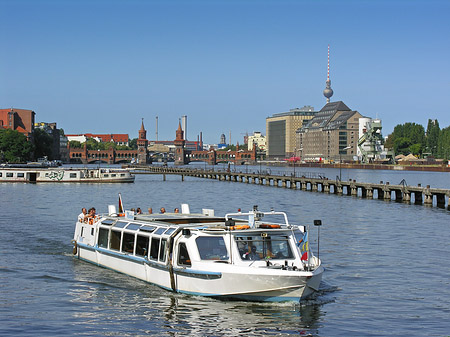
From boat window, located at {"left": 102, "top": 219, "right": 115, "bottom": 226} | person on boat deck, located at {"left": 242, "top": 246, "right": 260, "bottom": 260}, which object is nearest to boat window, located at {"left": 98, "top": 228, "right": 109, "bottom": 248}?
boat window, located at {"left": 102, "top": 219, "right": 115, "bottom": 226}

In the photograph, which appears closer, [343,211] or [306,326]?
[306,326]

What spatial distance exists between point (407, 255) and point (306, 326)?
1763cm

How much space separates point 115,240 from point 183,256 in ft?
22.8

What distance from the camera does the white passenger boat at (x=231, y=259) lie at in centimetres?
2427

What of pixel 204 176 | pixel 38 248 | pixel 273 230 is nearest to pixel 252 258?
pixel 273 230

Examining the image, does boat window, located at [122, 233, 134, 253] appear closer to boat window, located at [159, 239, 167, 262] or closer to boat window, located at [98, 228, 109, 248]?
boat window, located at [98, 228, 109, 248]

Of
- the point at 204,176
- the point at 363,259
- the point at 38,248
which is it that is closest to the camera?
the point at 363,259

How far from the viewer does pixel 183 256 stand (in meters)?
26.1

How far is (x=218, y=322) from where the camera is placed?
78.0ft

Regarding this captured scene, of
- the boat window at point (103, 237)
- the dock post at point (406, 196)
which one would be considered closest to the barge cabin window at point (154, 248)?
the boat window at point (103, 237)

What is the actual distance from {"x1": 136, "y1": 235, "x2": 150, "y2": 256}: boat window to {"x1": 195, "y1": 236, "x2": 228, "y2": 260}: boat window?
3.80 metres

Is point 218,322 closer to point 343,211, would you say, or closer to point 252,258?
point 252,258

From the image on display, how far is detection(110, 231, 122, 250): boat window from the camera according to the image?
3171cm

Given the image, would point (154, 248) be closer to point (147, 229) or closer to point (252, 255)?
point (147, 229)
